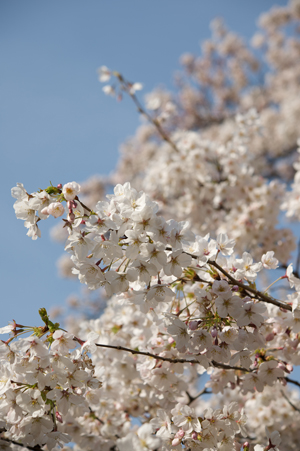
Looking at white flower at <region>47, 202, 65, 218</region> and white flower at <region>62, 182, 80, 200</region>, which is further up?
white flower at <region>62, 182, 80, 200</region>

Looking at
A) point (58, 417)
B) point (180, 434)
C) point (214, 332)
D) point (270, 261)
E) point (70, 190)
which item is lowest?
point (58, 417)

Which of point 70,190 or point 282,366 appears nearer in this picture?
point 70,190

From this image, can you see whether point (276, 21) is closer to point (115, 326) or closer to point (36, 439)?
point (115, 326)

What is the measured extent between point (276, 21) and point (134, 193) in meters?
14.8

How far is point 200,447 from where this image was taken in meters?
1.90

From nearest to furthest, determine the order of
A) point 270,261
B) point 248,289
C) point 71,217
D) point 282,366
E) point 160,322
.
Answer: point 71,217, point 248,289, point 270,261, point 282,366, point 160,322

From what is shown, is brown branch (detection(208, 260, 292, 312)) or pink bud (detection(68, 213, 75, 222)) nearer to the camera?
pink bud (detection(68, 213, 75, 222))

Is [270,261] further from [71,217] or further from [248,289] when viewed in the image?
[71,217]

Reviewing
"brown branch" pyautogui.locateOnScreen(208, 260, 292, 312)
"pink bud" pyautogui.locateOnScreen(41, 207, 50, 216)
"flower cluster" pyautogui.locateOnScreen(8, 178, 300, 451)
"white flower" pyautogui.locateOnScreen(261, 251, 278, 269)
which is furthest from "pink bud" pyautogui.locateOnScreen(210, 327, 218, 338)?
"pink bud" pyautogui.locateOnScreen(41, 207, 50, 216)

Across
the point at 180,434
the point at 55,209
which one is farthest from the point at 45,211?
the point at 180,434

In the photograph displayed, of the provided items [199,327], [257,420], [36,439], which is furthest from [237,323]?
[257,420]

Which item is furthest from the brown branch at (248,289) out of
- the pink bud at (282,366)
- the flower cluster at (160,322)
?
the pink bud at (282,366)

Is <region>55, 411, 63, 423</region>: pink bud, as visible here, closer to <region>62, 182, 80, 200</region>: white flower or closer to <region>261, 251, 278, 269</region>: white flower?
<region>62, 182, 80, 200</region>: white flower

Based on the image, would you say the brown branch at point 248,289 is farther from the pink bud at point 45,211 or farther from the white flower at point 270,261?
the pink bud at point 45,211
